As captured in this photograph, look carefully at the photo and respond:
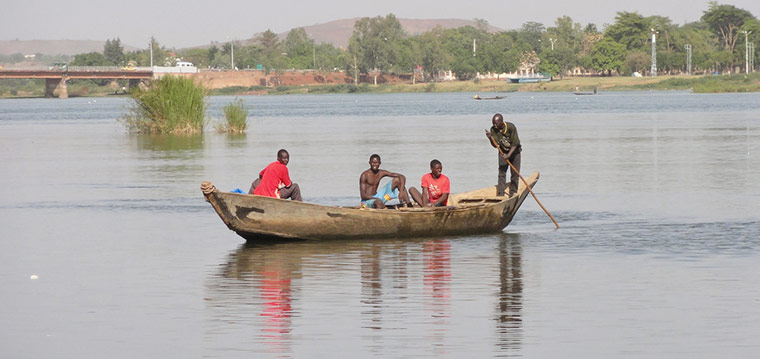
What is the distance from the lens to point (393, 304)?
1462 cm

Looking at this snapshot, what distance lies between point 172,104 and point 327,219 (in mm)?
40705

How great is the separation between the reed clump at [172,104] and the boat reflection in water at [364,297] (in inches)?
1499

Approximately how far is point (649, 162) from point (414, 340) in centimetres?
2850

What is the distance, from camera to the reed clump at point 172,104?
57312 mm

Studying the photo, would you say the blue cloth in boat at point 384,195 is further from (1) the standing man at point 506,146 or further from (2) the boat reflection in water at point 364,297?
(1) the standing man at point 506,146

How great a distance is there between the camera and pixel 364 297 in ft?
49.5

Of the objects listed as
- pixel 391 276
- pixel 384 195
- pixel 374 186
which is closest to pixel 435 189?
pixel 384 195

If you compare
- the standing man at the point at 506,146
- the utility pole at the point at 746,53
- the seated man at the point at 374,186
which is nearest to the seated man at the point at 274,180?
the seated man at the point at 374,186

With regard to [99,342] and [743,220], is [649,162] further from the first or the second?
[99,342]

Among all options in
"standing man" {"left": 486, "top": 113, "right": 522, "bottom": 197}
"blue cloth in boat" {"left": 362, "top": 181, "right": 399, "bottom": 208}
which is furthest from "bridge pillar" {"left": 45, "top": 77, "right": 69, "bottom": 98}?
"blue cloth in boat" {"left": 362, "top": 181, "right": 399, "bottom": 208}

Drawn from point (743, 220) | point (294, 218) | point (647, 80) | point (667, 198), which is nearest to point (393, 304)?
point (294, 218)

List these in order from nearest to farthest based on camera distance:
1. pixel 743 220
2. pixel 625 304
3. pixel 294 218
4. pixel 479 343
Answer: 1. pixel 479 343
2. pixel 625 304
3. pixel 294 218
4. pixel 743 220

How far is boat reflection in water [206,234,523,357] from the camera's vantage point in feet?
41.2

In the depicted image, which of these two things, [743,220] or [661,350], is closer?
[661,350]
